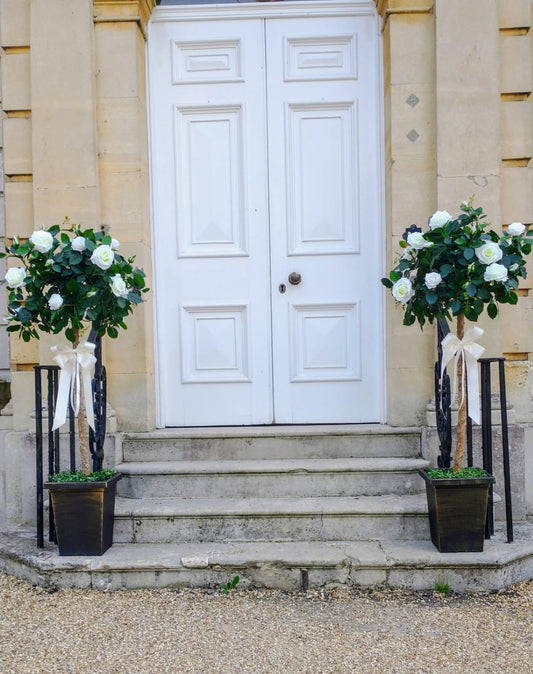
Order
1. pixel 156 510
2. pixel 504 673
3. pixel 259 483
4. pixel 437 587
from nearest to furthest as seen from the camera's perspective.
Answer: pixel 504 673, pixel 437 587, pixel 156 510, pixel 259 483

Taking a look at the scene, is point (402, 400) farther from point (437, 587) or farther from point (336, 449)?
point (437, 587)

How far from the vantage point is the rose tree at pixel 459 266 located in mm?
2926

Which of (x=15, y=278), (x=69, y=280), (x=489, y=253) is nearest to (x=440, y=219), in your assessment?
(x=489, y=253)

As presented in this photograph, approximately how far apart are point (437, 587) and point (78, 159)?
297 centimetres

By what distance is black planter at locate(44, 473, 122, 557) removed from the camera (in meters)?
3.10

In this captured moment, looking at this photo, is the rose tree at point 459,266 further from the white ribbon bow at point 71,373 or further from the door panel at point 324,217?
the white ribbon bow at point 71,373

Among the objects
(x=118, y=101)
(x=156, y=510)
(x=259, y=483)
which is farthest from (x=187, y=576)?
(x=118, y=101)

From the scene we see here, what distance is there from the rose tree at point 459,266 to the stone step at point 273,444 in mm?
945

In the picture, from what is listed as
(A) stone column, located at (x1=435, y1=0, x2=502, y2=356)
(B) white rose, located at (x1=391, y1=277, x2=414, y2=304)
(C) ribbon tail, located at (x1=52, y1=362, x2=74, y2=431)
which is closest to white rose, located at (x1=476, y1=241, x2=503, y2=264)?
(B) white rose, located at (x1=391, y1=277, x2=414, y2=304)

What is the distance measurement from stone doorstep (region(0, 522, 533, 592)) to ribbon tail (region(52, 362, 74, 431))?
2.20ft

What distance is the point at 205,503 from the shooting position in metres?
3.45

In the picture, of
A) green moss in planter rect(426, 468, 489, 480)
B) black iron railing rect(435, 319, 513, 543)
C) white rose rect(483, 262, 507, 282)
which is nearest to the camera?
white rose rect(483, 262, 507, 282)

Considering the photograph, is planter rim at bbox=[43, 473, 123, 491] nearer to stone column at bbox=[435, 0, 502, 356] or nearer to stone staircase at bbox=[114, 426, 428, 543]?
stone staircase at bbox=[114, 426, 428, 543]

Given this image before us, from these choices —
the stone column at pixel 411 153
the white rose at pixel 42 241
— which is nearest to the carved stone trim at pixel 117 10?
the stone column at pixel 411 153
